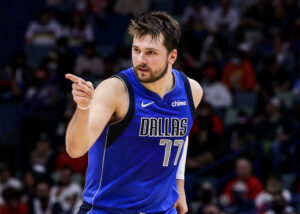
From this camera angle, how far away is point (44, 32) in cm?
1501

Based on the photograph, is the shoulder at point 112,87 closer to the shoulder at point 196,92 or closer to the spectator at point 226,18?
the shoulder at point 196,92

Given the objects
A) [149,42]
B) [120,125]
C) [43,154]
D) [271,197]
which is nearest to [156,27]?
[149,42]

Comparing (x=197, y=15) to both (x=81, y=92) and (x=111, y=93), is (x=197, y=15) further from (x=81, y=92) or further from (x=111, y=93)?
(x=81, y=92)

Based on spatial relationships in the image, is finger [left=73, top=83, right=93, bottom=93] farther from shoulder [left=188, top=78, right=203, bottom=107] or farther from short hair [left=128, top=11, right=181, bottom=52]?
shoulder [left=188, top=78, right=203, bottom=107]

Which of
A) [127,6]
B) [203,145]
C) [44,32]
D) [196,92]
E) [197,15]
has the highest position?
[127,6]

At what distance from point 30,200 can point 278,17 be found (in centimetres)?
808

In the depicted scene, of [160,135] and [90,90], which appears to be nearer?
[90,90]

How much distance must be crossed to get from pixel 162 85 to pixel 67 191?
20.3 ft

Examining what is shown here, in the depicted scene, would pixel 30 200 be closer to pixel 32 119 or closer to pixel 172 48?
pixel 32 119

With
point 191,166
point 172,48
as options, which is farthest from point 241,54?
point 172,48

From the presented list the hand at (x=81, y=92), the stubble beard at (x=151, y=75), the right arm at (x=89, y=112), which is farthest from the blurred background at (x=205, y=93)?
the hand at (x=81, y=92)

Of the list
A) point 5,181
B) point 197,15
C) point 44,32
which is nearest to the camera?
point 5,181

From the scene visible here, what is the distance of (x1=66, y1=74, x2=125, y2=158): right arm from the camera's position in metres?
3.68

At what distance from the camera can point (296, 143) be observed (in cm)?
1119
